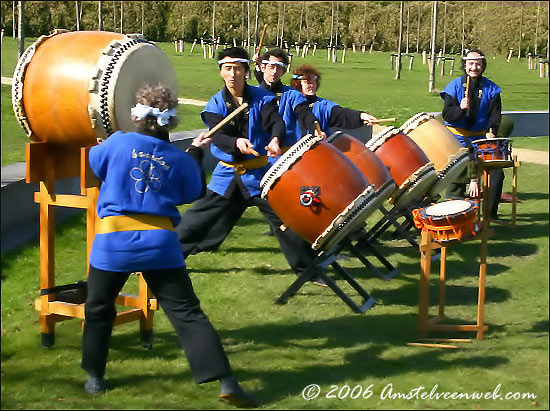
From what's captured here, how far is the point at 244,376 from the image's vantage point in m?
4.34

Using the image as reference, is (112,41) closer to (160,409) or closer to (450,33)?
(160,409)

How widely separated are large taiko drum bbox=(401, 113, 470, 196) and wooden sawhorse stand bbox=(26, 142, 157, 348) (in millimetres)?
2248

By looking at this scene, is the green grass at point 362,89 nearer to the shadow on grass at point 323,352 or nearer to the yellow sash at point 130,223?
the shadow on grass at point 323,352

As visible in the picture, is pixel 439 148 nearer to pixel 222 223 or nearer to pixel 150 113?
pixel 222 223

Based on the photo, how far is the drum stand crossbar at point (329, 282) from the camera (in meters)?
5.45

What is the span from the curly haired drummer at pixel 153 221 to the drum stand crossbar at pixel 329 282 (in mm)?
1627

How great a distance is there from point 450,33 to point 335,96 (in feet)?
26.1

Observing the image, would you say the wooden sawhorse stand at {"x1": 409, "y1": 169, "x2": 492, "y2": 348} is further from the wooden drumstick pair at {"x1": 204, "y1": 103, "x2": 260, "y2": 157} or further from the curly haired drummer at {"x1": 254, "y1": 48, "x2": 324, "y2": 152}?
the curly haired drummer at {"x1": 254, "y1": 48, "x2": 324, "y2": 152}

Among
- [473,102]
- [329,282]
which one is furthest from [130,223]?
[473,102]

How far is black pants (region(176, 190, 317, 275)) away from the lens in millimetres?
5734

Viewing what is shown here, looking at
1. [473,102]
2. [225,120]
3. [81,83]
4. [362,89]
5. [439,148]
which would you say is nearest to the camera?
[81,83]

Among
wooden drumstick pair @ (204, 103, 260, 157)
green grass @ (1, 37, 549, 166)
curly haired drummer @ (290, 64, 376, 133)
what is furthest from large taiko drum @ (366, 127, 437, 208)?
green grass @ (1, 37, 549, 166)

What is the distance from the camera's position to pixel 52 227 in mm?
4684

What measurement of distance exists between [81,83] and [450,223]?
1967 mm
